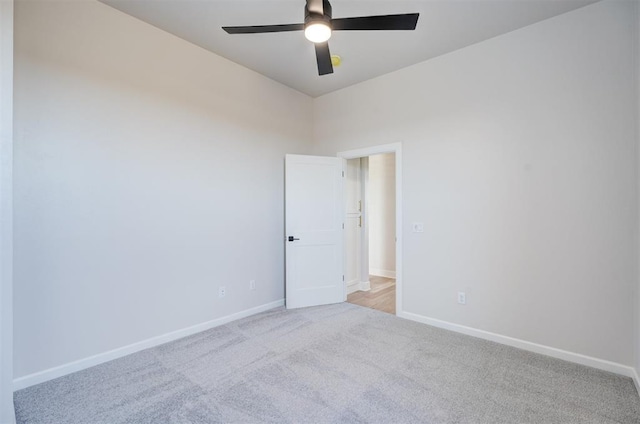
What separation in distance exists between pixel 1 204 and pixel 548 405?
3.57 meters

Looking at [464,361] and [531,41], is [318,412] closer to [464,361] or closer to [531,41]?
[464,361]

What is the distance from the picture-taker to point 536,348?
2670 mm

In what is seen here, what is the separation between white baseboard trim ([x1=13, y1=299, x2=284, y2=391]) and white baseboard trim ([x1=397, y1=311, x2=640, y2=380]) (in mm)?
2213

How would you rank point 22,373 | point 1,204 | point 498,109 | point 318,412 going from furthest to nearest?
point 498,109
point 22,373
point 318,412
point 1,204

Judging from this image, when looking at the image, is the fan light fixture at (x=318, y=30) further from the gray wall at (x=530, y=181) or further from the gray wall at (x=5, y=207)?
the gray wall at (x=530, y=181)

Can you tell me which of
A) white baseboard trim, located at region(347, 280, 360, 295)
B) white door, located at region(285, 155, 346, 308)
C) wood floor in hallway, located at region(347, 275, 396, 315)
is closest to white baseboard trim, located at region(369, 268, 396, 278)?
wood floor in hallway, located at region(347, 275, 396, 315)

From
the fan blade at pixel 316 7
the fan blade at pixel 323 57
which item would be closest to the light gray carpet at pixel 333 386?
the fan blade at pixel 323 57

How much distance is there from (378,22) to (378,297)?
11.8 feet

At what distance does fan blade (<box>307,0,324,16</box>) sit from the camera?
1838 millimetres

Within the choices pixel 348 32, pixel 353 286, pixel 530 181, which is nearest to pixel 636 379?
pixel 530 181

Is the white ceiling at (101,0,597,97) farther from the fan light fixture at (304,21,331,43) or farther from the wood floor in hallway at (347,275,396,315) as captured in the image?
the wood floor in hallway at (347,275,396,315)

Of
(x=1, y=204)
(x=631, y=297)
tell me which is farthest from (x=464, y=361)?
(x=1, y=204)

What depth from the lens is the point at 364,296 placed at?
4.47 m

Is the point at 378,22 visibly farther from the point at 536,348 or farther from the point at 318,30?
the point at 536,348
